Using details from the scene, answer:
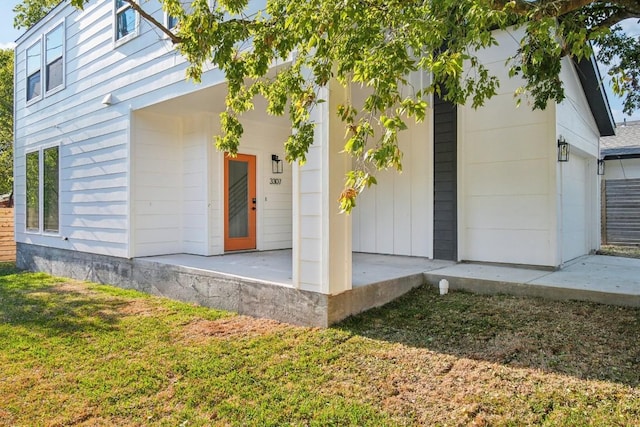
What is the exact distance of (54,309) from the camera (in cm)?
552

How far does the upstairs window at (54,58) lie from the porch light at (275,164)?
15.9ft

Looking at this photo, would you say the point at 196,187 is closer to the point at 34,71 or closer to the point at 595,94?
the point at 34,71

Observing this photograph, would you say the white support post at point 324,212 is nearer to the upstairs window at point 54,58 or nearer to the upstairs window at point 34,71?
the upstairs window at point 54,58

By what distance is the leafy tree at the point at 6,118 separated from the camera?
16.5 m

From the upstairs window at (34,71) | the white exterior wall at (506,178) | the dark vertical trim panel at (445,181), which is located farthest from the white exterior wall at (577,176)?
the upstairs window at (34,71)

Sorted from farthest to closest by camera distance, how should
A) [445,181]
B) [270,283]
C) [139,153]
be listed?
[139,153] < [445,181] < [270,283]

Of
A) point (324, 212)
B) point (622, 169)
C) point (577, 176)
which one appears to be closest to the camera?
point (324, 212)

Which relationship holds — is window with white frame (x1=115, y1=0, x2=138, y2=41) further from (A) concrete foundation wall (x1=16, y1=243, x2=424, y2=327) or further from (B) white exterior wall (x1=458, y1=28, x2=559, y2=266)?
(B) white exterior wall (x1=458, y1=28, x2=559, y2=266)

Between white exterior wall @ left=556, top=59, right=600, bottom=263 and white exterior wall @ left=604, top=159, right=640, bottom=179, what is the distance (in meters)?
2.61

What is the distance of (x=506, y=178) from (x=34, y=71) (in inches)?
412

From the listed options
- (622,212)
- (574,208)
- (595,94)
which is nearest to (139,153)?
(574,208)

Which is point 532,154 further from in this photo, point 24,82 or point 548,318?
point 24,82

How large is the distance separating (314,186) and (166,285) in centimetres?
311

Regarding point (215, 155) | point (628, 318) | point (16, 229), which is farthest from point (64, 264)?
point (628, 318)
